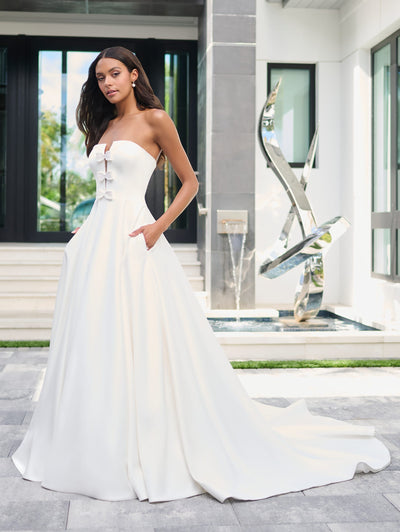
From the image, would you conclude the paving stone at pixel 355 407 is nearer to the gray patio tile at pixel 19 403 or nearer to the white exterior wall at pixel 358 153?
the gray patio tile at pixel 19 403

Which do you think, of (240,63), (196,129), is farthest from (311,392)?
(196,129)

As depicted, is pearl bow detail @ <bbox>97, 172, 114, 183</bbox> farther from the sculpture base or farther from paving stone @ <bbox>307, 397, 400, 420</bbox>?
the sculpture base

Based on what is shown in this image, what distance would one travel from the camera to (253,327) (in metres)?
6.94

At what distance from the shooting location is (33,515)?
2.39 m

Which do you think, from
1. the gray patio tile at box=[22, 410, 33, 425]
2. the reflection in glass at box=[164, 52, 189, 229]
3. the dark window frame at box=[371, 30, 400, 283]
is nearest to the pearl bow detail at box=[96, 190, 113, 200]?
the gray patio tile at box=[22, 410, 33, 425]

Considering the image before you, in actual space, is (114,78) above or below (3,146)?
below

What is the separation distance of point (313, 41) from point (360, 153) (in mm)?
1652

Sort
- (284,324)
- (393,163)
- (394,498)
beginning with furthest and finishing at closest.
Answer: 1. (393,163)
2. (284,324)
3. (394,498)

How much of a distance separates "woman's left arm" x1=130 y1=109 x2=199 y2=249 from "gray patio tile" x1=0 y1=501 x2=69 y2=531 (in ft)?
3.31

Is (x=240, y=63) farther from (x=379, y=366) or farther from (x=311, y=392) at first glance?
(x=311, y=392)

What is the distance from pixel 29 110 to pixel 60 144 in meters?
0.61

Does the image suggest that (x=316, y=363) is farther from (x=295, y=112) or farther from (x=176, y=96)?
(x=176, y=96)

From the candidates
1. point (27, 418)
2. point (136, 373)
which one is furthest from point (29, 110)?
point (136, 373)

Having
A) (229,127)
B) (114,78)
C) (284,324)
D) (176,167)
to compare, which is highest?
(229,127)
